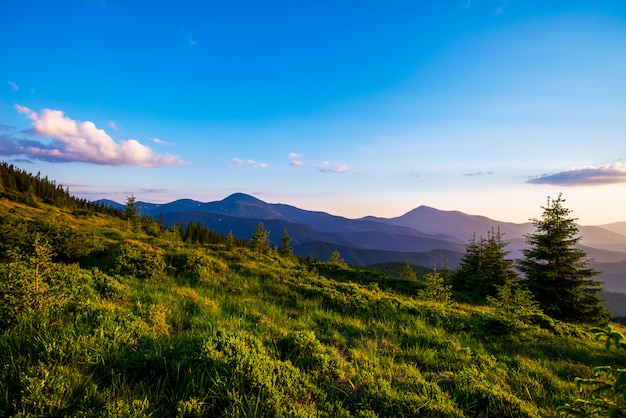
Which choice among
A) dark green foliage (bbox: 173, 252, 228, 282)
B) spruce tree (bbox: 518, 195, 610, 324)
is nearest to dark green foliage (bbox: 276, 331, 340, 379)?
dark green foliage (bbox: 173, 252, 228, 282)

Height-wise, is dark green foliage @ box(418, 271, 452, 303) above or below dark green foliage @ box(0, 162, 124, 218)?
below

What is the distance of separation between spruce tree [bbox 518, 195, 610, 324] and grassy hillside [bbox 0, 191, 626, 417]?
684 inches

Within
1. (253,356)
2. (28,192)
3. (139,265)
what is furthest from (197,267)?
(28,192)

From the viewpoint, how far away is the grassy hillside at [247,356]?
331 centimetres

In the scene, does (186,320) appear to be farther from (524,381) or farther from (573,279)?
(573,279)

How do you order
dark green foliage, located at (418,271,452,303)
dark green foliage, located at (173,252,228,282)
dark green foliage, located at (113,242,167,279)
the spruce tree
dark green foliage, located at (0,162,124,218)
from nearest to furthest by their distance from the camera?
1. dark green foliage, located at (113,242,167,279)
2. dark green foliage, located at (173,252,228,282)
3. dark green foliage, located at (418,271,452,303)
4. the spruce tree
5. dark green foliage, located at (0,162,124,218)

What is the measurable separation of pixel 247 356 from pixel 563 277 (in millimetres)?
28138

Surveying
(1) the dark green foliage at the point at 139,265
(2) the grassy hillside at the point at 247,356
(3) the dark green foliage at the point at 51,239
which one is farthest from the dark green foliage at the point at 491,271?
(3) the dark green foliage at the point at 51,239

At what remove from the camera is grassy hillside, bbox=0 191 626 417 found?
331 cm

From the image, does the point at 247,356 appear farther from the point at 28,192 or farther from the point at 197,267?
the point at 28,192

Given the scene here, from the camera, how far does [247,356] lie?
165 inches

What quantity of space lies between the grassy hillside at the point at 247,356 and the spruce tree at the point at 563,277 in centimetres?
1736

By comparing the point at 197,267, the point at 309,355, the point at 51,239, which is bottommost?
the point at 309,355

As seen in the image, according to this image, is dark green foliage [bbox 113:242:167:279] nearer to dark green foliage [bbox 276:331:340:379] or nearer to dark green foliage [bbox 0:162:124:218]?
dark green foliage [bbox 276:331:340:379]
